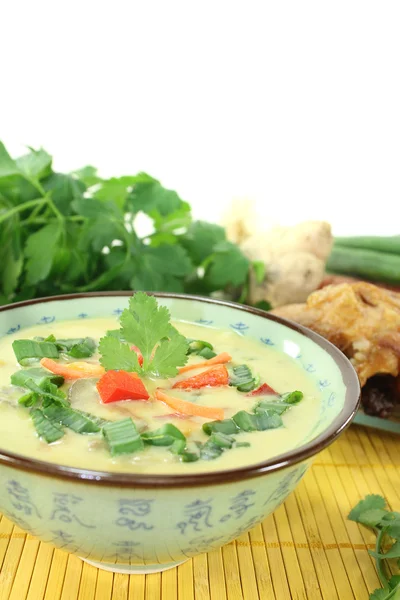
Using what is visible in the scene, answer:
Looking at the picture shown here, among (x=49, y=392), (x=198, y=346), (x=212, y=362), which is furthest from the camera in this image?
(x=198, y=346)

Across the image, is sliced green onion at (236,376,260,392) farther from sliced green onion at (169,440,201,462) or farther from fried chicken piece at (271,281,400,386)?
fried chicken piece at (271,281,400,386)

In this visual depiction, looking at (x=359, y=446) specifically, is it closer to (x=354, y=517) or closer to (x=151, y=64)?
(x=354, y=517)

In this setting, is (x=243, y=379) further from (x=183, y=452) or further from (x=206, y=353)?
(x=183, y=452)

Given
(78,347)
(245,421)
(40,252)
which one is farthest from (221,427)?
(40,252)

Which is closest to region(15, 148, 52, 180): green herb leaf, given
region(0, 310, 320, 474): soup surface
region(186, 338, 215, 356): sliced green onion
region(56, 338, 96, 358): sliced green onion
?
region(0, 310, 320, 474): soup surface

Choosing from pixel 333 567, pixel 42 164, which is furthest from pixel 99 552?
pixel 42 164

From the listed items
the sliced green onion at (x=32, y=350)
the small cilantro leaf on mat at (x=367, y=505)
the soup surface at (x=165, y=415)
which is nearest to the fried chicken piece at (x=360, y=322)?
the soup surface at (x=165, y=415)

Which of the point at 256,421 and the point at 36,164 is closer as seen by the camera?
the point at 256,421
